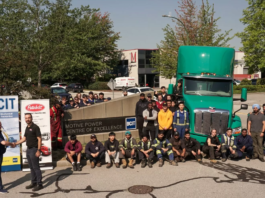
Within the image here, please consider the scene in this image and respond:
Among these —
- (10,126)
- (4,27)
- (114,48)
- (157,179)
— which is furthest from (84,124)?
(114,48)

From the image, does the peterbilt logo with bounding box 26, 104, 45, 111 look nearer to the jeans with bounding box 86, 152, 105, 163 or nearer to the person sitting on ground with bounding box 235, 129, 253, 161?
the jeans with bounding box 86, 152, 105, 163

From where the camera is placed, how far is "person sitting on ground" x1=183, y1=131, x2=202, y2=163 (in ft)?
34.4

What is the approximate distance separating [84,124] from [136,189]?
16.7ft

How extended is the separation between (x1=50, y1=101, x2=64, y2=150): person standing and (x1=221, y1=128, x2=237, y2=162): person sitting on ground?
5.83m

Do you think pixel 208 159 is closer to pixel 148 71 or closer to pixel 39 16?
pixel 39 16

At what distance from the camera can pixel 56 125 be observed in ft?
37.8

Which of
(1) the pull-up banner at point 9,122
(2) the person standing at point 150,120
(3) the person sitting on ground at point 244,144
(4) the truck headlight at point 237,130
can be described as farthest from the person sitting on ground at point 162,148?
(1) the pull-up banner at point 9,122

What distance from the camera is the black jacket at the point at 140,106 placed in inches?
482

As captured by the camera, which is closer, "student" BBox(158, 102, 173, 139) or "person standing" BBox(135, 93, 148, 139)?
"student" BBox(158, 102, 173, 139)

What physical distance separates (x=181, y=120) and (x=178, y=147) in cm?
108

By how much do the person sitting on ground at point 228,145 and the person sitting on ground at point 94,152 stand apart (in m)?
4.06

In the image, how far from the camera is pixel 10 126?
948cm

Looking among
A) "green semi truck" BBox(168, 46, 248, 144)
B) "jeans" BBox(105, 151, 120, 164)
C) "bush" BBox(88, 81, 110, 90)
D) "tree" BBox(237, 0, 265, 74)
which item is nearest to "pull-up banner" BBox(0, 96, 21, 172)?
"jeans" BBox(105, 151, 120, 164)

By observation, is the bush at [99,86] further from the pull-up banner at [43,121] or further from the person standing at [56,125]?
the pull-up banner at [43,121]
